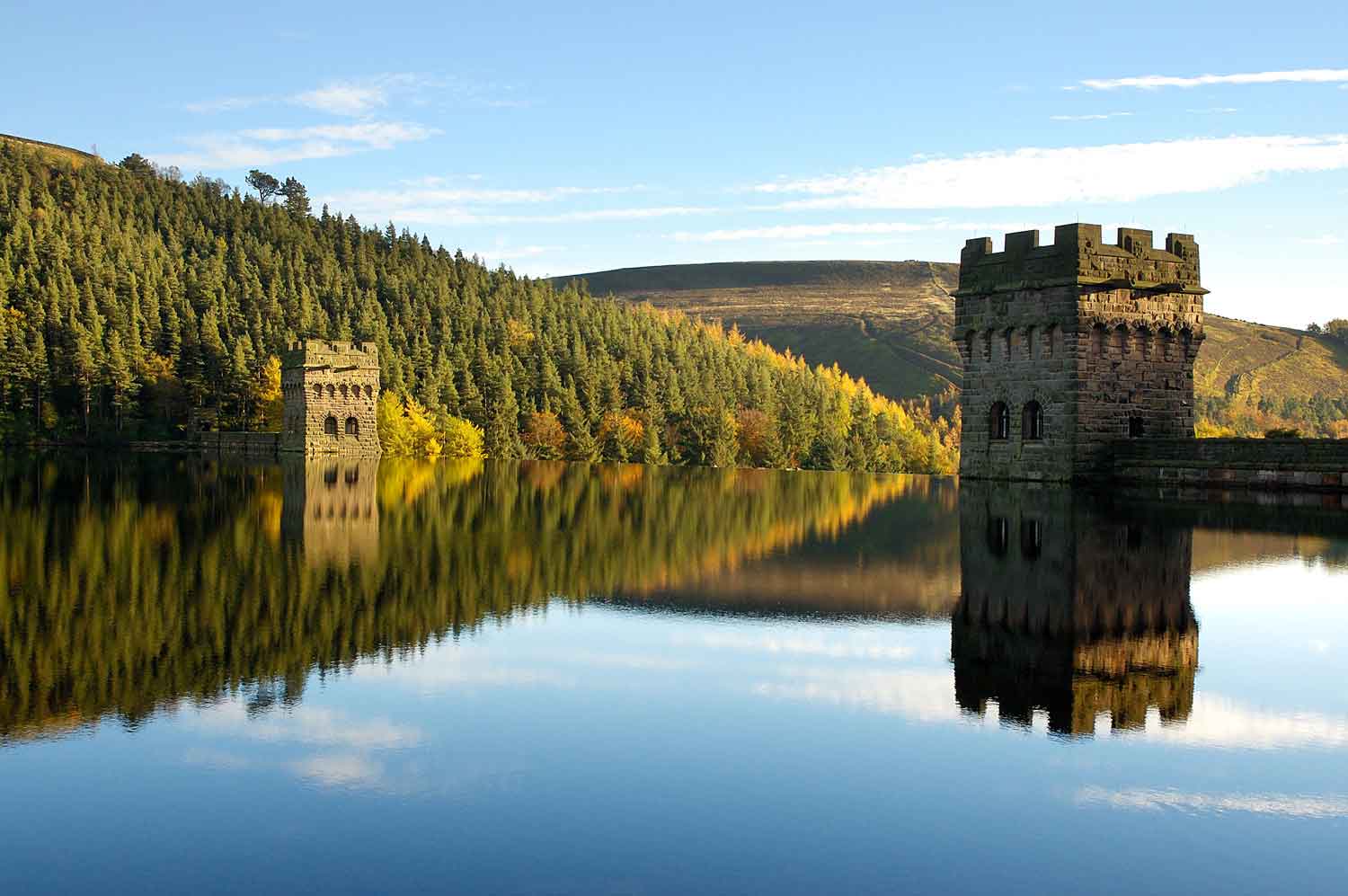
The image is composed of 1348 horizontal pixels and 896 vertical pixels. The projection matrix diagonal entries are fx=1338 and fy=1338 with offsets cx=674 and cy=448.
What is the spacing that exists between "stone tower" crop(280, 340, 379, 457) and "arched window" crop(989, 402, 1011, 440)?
179ft

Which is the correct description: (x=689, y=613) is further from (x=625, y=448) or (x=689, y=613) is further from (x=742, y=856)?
(x=625, y=448)

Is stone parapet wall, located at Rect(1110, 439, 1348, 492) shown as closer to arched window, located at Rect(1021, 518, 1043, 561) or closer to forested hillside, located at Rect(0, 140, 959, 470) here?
arched window, located at Rect(1021, 518, 1043, 561)

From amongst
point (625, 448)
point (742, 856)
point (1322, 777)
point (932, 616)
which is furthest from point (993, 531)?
point (625, 448)

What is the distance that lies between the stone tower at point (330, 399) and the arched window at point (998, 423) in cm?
5456

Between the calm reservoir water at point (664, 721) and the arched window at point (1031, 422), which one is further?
the arched window at point (1031, 422)

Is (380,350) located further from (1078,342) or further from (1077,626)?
(1077,626)

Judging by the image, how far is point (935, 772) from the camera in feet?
28.0

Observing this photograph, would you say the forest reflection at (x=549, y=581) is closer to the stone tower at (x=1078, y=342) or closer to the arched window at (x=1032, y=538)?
the arched window at (x=1032, y=538)

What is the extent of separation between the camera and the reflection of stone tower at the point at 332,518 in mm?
20844

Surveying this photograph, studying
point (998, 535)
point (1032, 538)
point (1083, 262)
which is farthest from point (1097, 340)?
point (1032, 538)

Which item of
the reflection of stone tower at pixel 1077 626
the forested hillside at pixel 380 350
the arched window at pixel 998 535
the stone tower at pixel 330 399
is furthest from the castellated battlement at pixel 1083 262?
Answer: the forested hillside at pixel 380 350

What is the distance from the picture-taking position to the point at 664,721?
9883mm

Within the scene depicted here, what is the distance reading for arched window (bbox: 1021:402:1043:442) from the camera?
43.5 metres

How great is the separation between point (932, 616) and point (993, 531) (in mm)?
11482
